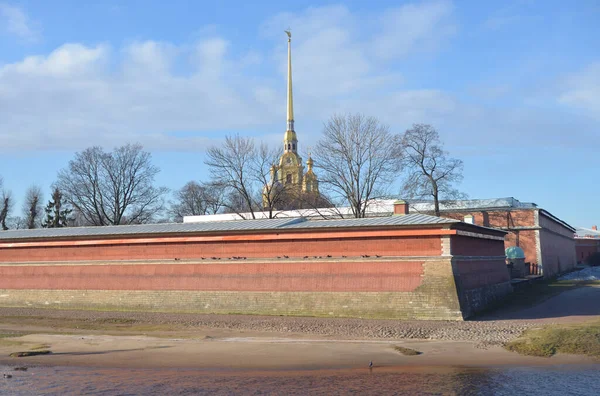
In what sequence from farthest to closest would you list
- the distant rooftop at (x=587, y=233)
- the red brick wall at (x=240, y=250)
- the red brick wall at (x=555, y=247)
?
the distant rooftop at (x=587, y=233) < the red brick wall at (x=555, y=247) < the red brick wall at (x=240, y=250)

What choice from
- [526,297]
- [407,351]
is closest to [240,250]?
[407,351]

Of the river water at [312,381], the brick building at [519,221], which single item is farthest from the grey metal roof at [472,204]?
the river water at [312,381]

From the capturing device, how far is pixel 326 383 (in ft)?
50.8

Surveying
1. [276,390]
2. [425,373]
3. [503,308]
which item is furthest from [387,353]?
[503,308]

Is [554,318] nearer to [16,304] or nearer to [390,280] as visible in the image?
[390,280]

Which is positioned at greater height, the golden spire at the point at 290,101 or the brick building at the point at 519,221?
the golden spire at the point at 290,101

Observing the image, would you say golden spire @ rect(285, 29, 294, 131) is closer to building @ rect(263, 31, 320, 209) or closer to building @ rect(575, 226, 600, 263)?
building @ rect(263, 31, 320, 209)

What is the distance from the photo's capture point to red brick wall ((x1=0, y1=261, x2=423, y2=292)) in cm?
2686

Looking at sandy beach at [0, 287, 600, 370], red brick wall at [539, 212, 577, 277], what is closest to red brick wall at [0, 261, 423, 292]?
sandy beach at [0, 287, 600, 370]

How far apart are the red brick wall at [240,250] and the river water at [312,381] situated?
1034 cm

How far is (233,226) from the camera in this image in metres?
31.9

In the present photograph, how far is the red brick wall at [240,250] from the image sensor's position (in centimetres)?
2678

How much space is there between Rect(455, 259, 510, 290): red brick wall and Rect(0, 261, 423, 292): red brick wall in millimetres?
2476

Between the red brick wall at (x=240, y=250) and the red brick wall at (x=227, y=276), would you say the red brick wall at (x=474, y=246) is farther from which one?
the red brick wall at (x=227, y=276)
